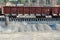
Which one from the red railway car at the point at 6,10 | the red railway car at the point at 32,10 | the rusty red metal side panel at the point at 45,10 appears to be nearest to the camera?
the red railway car at the point at 6,10

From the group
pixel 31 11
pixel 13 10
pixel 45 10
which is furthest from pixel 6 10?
pixel 45 10

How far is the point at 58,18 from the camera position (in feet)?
65.7

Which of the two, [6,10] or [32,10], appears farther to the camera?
[32,10]

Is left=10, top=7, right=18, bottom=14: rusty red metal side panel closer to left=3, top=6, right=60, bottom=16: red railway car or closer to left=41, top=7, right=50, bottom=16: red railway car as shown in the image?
left=3, top=6, right=60, bottom=16: red railway car

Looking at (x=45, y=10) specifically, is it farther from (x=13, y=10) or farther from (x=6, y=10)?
(x=6, y=10)

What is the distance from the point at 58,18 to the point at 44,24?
12.0 ft

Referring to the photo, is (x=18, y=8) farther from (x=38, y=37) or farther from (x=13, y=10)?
(x=38, y=37)

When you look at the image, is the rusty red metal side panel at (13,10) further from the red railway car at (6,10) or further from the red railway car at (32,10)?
the red railway car at (6,10)

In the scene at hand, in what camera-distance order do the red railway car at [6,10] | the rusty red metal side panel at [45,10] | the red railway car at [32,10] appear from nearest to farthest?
the red railway car at [6,10], the red railway car at [32,10], the rusty red metal side panel at [45,10]

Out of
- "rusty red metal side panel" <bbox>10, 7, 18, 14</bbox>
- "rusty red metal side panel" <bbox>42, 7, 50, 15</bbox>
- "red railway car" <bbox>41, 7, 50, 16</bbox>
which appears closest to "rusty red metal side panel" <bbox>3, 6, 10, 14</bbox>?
"rusty red metal side panel" <bbox>10, 7, 18, 14</bbox>

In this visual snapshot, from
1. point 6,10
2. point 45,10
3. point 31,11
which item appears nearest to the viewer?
point 6,10

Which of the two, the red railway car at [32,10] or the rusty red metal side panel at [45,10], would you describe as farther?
the rusty red metal side panel at [45,10]

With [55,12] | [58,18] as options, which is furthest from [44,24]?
[55,12]

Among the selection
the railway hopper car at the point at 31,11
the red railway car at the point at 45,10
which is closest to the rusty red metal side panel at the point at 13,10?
the railway hopper car at the point at 31,11
